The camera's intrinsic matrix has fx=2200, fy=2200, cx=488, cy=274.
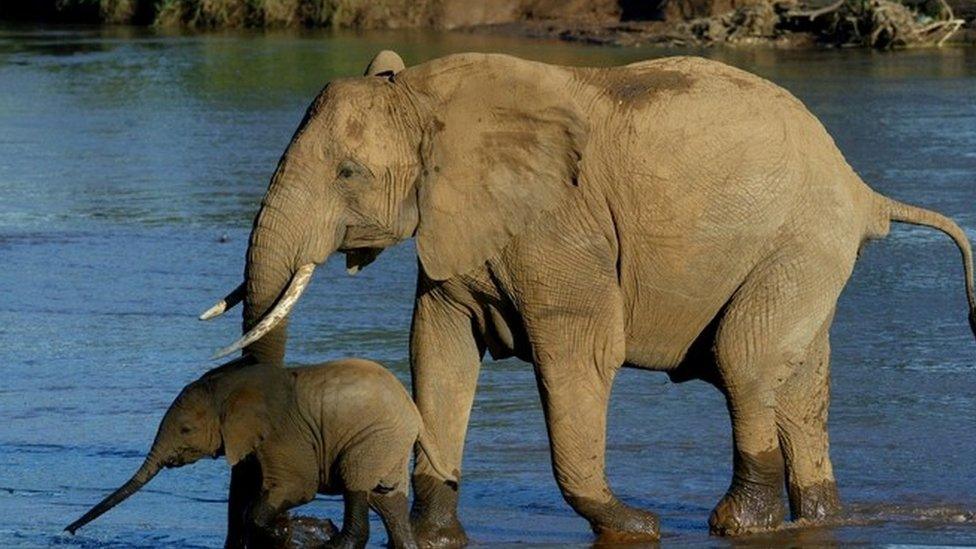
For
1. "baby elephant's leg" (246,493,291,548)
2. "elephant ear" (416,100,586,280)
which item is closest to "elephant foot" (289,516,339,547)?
"baby elephant's leg" (246,493,291,548)

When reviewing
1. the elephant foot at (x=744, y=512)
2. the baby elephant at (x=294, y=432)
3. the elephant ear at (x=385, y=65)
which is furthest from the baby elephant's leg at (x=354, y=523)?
the elephant ear at (x=385, y=65)

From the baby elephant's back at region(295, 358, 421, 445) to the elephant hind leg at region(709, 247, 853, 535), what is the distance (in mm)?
1308

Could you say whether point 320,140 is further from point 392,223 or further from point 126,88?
point 126,88

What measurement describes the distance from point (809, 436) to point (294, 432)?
83.6 inches

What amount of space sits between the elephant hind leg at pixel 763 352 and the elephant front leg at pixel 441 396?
964 millimetres

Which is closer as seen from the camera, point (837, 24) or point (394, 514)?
point (394, 514)

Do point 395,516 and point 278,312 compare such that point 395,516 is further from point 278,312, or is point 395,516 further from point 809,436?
point 809,436

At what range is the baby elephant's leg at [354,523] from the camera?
780 cm

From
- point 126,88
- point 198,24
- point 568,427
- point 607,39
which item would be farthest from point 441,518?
point 198,24

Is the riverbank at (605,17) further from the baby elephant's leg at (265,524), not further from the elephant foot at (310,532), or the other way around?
the baby elephant's leg at (265,524)

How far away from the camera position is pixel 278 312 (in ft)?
24.1

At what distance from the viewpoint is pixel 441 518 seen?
327 inches

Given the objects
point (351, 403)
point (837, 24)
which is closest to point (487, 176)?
point (351, 403)

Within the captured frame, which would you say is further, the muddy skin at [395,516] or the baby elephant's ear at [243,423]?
the muddy skin at [395,516]
